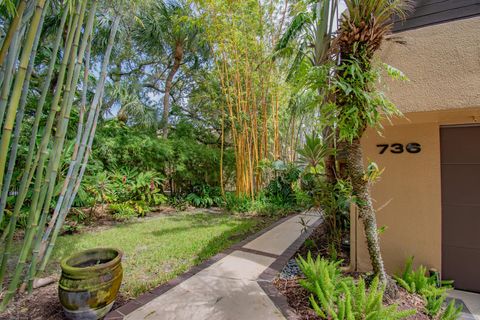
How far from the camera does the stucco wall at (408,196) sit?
2.64 m

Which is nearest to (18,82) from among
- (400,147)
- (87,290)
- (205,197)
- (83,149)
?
(83,149)

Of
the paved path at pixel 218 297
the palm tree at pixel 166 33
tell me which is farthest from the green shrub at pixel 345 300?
the palm tree at pixel 166 33

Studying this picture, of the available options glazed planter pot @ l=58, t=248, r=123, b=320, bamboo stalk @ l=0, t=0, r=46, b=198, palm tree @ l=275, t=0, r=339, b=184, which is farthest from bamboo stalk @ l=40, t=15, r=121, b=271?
palm tree @ l=275, t=0, r=339, b=184

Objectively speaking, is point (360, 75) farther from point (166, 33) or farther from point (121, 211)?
point (166, 33)

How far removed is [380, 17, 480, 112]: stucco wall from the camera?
82.1 inches

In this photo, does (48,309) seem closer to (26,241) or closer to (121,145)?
(26,241)

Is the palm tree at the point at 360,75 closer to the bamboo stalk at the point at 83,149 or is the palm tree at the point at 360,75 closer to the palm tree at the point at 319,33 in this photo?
the palm tree at the point at 319,33

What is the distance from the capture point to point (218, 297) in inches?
92.0

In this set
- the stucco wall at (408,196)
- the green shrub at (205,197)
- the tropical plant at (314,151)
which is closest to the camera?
the stucco wall at (408,196)

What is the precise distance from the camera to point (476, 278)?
263 centimetres

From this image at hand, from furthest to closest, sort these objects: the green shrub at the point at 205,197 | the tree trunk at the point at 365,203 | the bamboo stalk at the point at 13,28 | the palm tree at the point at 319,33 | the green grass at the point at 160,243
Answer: the green shrub at the point at 205,197 → the palm tree at the point at 319,33 → the green grass at the point at 160,243 → the tree trunk at the point at 365,203 → the bamboo stalk at the point at 13,28

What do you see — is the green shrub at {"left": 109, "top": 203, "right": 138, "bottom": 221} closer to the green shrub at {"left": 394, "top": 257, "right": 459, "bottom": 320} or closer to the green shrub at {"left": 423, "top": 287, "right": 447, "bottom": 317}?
the green shrub at {"left": 394, "top": 257, "right": 459, "bottom": 320}

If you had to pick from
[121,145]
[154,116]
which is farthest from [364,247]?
[154,116]

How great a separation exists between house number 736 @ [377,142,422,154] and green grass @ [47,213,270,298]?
2.79 meters
